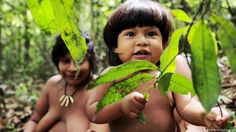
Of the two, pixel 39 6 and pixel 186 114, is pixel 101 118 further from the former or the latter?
pixel 39 6

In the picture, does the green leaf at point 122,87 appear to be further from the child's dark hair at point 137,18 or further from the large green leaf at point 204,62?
the child's dark hair at point 137,18

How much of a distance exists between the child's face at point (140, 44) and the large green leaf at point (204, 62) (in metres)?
0.91

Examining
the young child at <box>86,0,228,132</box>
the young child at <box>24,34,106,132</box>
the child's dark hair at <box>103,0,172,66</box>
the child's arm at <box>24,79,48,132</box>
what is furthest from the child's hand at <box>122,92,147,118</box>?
the child's arm at <box>24,79,48,132</box>

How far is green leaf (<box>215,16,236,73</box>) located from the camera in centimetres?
61

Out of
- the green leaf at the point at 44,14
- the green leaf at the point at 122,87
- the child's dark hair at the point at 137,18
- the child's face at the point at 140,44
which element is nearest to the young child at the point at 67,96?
the child's dark hair at the point at 137,18

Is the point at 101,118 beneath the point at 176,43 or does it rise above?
beneath

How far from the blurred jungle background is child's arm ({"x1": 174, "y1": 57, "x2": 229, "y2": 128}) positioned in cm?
42

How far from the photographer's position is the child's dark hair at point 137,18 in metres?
1.60

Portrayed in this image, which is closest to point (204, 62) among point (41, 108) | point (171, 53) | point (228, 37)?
point (228, 37)

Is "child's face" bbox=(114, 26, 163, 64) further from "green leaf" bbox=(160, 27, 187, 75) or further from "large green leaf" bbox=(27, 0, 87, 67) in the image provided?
"large green leaf" bbox=(27, 0, 87, 67)

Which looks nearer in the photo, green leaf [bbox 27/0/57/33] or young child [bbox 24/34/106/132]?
green leaf [bbox 27/0/57/33]

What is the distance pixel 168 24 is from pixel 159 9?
8cm

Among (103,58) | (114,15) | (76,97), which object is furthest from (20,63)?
(114,15)

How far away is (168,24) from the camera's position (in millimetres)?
1689
